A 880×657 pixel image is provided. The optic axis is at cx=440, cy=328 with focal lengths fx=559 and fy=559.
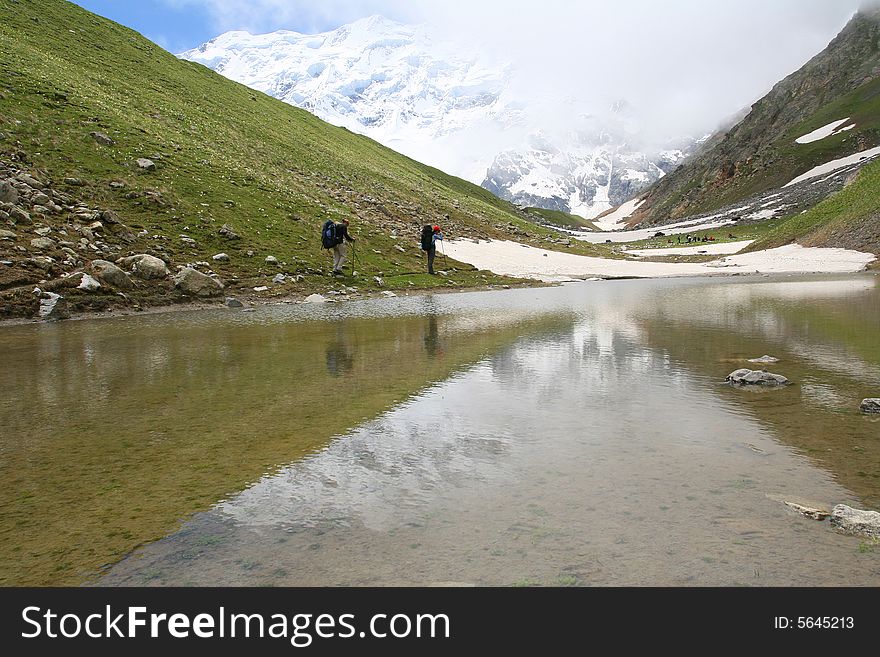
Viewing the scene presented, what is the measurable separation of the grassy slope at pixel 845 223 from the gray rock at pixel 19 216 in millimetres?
53422

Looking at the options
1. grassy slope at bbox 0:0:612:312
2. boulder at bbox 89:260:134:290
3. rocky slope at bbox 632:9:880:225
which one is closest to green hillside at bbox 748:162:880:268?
grassy slope at bbox 0:0:612:312

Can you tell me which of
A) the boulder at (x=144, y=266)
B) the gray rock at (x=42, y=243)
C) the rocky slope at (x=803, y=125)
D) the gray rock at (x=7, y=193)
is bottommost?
the boulder at (x=144, y=266)

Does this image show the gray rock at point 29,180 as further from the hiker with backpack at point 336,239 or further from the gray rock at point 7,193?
the hiker with backpack at point 336,239

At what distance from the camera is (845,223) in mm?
49531

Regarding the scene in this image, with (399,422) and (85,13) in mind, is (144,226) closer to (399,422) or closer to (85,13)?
(399,422)

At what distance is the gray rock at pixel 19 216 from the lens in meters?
21.8

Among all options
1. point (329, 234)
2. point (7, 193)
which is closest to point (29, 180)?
point (7, 193)

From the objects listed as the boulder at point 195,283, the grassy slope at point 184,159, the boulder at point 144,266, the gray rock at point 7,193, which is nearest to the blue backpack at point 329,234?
the grassy slope at point 184,159

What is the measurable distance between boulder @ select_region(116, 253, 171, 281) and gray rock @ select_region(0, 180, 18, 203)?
470 centimetres

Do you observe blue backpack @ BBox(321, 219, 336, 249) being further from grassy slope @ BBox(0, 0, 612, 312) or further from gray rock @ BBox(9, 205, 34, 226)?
gray rock @ BBox(9, 205, 34, 226)

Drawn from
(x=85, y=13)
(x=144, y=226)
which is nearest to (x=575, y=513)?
(x=144, y=226)

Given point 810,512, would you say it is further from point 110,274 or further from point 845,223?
point 845,223
